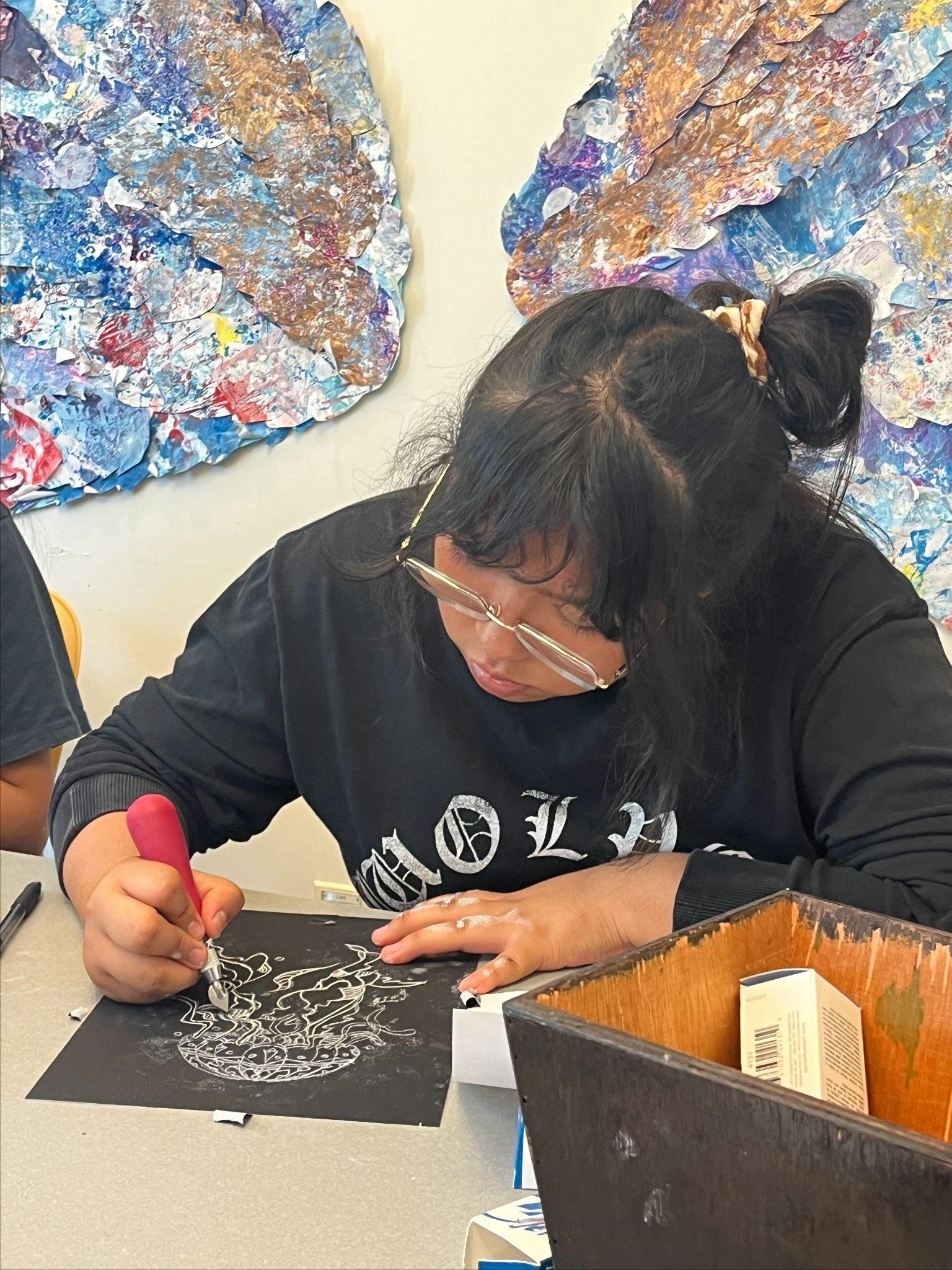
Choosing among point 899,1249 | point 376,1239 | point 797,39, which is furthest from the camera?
point 797,39

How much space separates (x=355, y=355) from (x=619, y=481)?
1093 millimetres

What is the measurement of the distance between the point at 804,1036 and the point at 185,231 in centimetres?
162

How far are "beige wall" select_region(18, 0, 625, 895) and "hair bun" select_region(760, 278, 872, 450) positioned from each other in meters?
0.83

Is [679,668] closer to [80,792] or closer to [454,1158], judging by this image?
[454,1158]

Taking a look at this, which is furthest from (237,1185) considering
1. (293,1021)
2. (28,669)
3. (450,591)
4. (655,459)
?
(28,669)

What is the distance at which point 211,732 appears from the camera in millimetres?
1050

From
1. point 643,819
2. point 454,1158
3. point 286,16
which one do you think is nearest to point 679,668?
point 643,819

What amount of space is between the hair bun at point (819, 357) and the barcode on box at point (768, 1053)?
51 cm

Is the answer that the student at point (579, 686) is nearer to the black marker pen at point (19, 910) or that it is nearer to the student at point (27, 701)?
the black marker pen at point (19, 910)

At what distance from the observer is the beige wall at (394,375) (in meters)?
1.61

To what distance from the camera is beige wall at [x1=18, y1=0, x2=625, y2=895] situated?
5.28 ft

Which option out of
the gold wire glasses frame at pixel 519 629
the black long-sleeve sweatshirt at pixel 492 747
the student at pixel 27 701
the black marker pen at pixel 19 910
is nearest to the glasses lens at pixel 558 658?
the gold wire glasses frame at pixel 519 629

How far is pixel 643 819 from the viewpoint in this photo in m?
0.99

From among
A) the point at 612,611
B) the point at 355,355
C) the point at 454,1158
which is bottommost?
the point at 454,1158
